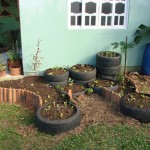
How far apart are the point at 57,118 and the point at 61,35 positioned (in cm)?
278

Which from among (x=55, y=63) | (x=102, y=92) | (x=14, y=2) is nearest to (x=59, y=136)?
(x=102, y=92)

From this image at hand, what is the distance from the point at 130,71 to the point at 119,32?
50.5 inches

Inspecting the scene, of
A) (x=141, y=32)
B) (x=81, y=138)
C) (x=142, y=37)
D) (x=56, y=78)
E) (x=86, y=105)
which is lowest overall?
(x=81, y=138)

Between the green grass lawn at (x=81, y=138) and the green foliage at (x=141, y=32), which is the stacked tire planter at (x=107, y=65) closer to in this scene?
the green foliage at (x=141, y=32)

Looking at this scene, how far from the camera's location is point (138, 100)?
5777 millimetres

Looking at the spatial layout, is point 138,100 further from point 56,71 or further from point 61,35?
point 61,35

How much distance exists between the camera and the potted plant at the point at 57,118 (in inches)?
200

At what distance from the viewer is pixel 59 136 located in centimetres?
510

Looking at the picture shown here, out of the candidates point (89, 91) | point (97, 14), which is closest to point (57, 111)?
point (89, 91)

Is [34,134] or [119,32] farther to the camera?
[119,32]

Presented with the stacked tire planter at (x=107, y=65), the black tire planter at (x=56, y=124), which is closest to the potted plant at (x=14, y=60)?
the stacked tire planter at (x=107, y=65)

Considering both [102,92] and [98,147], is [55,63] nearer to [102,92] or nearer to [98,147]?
[102,92]

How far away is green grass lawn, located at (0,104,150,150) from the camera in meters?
4.80

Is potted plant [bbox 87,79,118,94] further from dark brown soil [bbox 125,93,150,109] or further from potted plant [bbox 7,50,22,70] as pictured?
potted plant [bbox 7,50,22,70]
